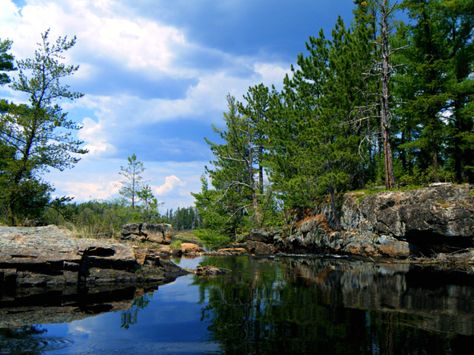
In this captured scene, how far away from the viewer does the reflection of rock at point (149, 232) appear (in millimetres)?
36344

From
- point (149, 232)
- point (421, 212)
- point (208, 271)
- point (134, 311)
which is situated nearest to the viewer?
point (134, 311)

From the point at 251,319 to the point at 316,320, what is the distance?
1379mm

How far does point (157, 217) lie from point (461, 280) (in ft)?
146

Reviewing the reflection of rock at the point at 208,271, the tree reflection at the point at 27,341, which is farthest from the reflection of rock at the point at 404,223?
the tree reflection at the point at 27,341

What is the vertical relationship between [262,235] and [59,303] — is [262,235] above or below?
above

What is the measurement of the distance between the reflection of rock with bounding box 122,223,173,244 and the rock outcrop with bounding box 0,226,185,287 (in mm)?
23294

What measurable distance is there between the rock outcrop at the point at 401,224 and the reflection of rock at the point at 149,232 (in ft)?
52.2

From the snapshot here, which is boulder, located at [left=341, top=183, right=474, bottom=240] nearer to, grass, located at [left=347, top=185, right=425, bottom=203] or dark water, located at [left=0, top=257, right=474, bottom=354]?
grass, located at [left=347, top=185, right=425, bottom=203]

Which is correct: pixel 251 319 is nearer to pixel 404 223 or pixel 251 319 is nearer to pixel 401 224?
pixel 404 223

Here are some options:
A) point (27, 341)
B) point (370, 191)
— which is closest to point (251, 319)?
point (27, 341)

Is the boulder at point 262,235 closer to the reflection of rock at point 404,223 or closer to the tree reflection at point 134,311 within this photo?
the reflection of rock at point 404,223

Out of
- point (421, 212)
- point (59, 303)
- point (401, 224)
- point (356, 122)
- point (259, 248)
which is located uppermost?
point (356, 122)

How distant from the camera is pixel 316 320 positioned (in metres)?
7.34

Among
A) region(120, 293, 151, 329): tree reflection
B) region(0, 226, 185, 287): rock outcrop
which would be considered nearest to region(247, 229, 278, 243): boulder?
region(0, 226, 185, 287): rock outcrop
